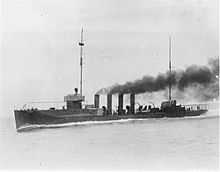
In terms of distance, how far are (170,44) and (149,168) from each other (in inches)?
680

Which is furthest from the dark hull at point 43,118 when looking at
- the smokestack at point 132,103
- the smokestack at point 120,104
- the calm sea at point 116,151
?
the calm sea at point 116,151

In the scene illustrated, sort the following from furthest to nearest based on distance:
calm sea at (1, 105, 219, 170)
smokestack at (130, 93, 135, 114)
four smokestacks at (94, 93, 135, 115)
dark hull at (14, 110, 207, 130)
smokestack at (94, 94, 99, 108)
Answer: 1. smokestack at (130, 93, 135, 114)
2. four smokestacks at (94, 93, 135, 115)
3. smokestack at (94, 94, 99, 108)
4. dark hull at (14, 110, 207, 130)
5. calm sea at (1, 105, 219, 170)

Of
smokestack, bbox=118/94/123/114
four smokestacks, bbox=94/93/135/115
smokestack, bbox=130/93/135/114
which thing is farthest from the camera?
smokestack, bbox=130/93/135/114

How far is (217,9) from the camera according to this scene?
20.1m

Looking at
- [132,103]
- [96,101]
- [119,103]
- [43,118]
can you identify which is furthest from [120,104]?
[43,118]

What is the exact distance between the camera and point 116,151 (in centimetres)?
1884

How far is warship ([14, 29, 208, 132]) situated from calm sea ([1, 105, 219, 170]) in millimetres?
4926

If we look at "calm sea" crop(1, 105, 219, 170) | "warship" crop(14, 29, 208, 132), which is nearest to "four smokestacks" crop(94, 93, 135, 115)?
"warship" crop(14, 29, 208, 132)

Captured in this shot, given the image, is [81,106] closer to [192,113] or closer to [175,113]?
[175,113]

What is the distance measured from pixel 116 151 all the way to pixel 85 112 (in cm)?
1487

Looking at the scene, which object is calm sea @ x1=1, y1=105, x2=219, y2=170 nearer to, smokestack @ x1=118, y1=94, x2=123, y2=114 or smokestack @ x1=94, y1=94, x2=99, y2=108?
smokestack @ x1=94, y1=94, x2=99, y2=108

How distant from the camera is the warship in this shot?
31.4m

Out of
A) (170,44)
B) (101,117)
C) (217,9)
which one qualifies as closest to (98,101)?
(101,117)

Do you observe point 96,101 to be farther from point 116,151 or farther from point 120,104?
point 116,151
